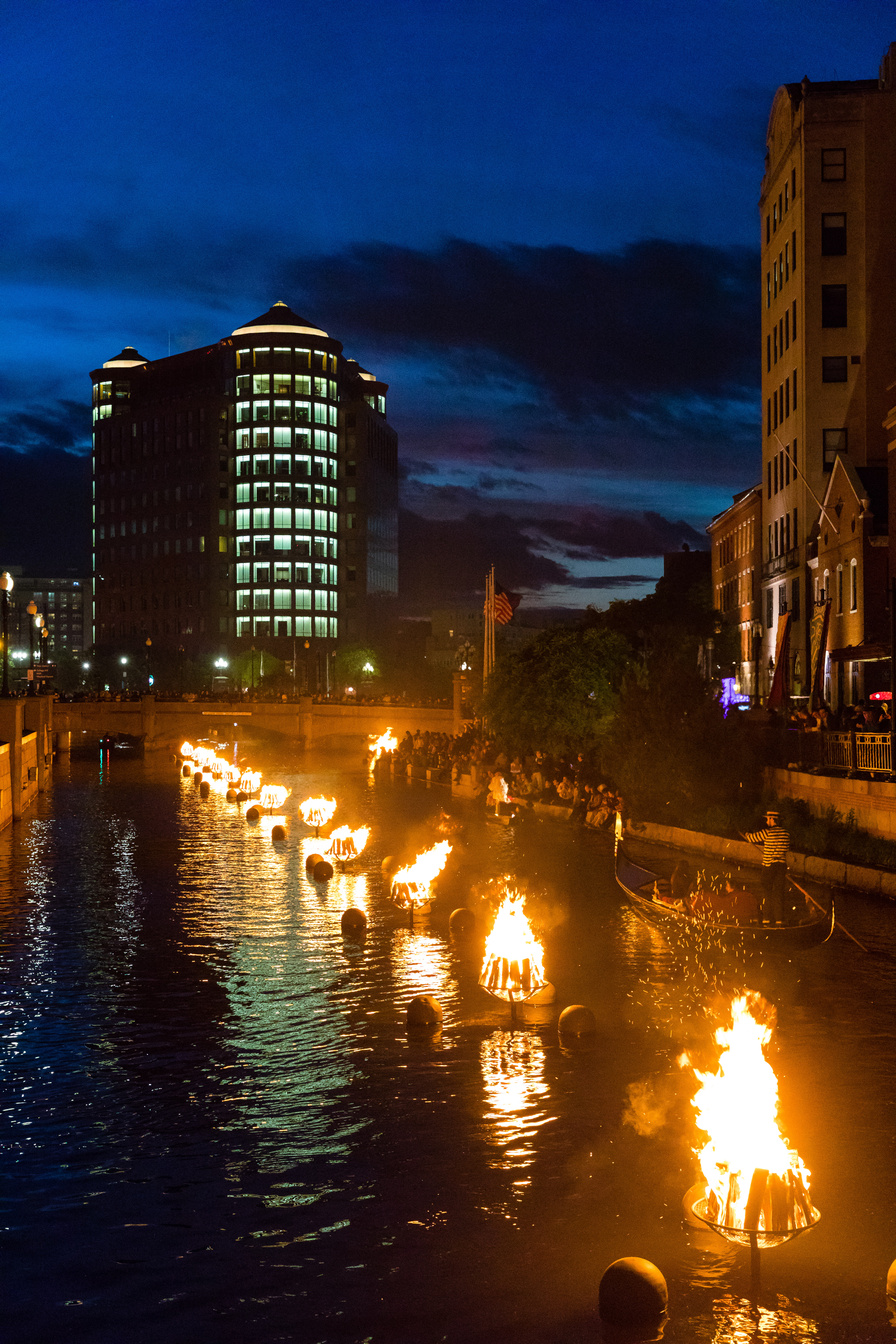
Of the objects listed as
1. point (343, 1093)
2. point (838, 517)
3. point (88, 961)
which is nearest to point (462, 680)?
point (838, 517)

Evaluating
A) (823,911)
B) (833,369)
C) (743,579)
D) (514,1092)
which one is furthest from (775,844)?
(743,579)

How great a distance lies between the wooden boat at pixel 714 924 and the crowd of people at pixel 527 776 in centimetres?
1385

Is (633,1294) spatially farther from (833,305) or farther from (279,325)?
(279,325)

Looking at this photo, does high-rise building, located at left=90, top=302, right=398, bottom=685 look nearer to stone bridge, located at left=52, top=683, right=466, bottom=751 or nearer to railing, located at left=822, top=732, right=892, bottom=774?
stone bridge, located at left=52, top=683, right=466, bottom=751

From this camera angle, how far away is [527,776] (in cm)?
5550

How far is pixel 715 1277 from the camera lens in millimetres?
11867

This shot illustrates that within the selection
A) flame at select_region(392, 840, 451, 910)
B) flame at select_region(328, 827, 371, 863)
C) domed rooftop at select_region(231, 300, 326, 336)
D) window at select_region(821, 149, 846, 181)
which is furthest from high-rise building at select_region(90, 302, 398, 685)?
flame at select_region(392, 840, 451, 910)

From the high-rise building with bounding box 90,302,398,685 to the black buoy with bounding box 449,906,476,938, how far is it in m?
144

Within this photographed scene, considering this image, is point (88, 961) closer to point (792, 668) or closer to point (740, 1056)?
point (740, 1056)

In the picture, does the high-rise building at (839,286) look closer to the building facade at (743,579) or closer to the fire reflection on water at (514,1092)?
the building facade at (743,579)

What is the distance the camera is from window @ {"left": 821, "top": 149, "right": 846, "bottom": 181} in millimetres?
67188

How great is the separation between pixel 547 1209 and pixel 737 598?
80074 mm

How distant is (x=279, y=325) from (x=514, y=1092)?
17249 cm

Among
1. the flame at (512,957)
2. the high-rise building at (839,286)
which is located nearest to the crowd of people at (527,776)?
the high-rise building at (839,286)
